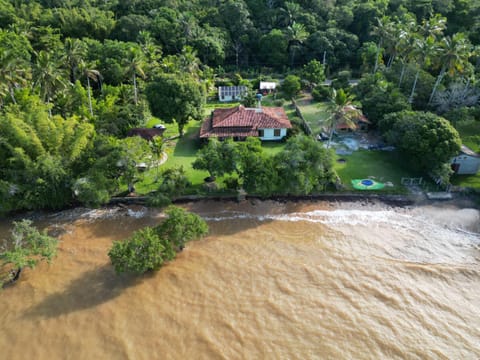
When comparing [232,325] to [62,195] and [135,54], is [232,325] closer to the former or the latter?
[62,195]

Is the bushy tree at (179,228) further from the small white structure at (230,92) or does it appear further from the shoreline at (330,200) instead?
the small white structure at (230,92)

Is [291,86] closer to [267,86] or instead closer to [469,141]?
[267,86]

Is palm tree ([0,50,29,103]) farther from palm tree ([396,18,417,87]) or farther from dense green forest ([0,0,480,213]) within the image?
palm tree ([396,18,417,87])

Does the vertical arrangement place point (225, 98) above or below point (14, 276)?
above

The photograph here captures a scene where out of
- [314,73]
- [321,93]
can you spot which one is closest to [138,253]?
[321,93]

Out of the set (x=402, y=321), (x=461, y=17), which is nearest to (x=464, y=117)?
(x=402, y=321)

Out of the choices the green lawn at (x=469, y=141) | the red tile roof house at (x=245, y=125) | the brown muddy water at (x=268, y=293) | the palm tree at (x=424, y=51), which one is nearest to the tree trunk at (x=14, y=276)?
the brown muddy water at (x=268, y=293)

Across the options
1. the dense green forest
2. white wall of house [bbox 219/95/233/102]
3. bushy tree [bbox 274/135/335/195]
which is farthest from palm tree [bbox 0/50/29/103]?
white wall of house [bbox 219/95/233/102]
